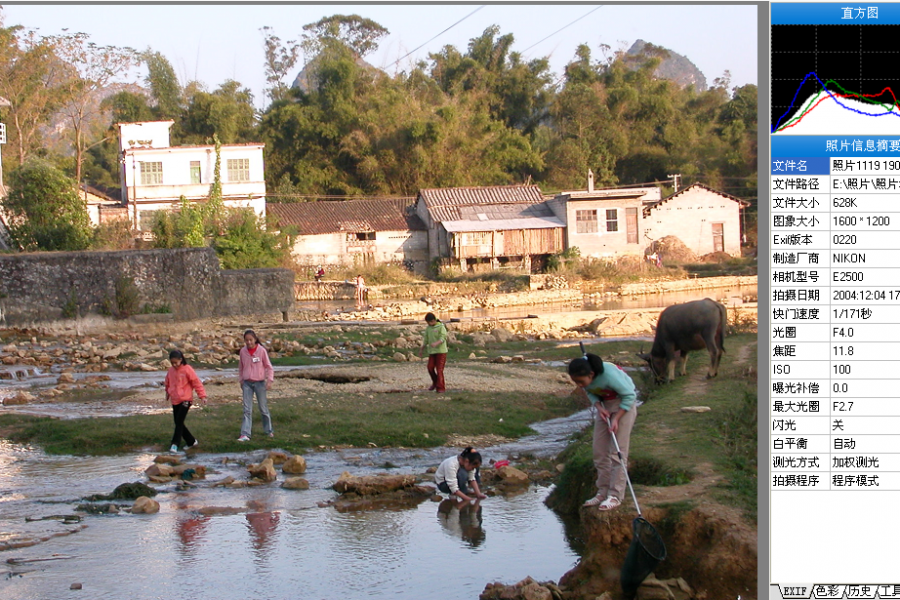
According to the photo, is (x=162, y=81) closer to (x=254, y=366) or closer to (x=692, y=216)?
(x=692, y=216)

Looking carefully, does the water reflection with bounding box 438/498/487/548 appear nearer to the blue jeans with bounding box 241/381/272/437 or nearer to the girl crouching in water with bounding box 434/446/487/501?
the girl crouching in water with bounding box 434/446/487/501

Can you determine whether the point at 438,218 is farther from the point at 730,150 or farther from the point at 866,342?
the point at 866,342

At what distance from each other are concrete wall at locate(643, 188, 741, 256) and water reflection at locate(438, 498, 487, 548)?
4210 cm

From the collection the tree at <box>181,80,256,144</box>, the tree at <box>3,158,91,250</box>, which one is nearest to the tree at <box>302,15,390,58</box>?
the tree at <box>181,80,256,144</box>

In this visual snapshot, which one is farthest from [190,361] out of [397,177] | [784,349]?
[397,177]

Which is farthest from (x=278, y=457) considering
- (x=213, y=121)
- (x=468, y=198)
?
(x=213, y=121)

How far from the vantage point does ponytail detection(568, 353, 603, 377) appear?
6.84 metres

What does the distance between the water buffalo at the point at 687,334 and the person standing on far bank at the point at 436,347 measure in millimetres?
3261

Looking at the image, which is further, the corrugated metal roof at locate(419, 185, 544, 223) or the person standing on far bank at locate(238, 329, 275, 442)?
the corrugated metal roof at locate(419, 185, 544, 223)

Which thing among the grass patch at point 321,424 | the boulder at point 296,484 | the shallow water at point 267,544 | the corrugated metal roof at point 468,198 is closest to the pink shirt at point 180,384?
the grass patch at point 321,424

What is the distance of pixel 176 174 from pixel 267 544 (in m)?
38.9

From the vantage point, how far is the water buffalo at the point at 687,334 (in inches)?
559

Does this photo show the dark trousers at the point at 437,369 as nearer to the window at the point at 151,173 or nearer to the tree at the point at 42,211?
the tree at the point at 42,211

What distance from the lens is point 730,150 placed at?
56.7 m
